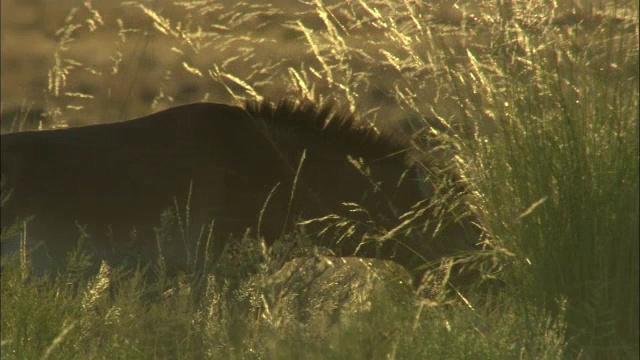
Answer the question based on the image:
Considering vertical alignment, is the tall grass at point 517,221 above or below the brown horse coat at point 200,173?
above

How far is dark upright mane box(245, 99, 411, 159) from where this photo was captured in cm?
370

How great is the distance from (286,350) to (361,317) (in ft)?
0.59

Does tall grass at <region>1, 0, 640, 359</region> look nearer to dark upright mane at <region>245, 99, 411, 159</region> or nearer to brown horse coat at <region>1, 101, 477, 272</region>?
dark upright mane at <region>245, 99, 411, 159</region>

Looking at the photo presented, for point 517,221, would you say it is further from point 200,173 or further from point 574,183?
point 200,173

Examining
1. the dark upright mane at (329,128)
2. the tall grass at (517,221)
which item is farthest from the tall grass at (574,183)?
the dark upright mane at (329,128)

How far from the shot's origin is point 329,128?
12.7 ft

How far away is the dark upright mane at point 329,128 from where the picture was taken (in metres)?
3.70

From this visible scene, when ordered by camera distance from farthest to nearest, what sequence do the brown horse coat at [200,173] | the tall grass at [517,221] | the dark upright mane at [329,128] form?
the brown horse coat at [200,173]
the dark upright mane at [329,128]
the tall grass at [517,221]

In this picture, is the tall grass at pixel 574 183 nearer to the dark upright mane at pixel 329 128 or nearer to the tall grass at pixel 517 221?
the tall grass at pixel 517 221

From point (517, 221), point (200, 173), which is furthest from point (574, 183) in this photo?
point (200, 173)

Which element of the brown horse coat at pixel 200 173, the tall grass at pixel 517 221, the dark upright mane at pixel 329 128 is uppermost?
the tall grass at pixel 517 221

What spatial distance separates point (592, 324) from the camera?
7.58 ft

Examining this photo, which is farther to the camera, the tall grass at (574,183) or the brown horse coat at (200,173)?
the brown horse coat at (200,173)

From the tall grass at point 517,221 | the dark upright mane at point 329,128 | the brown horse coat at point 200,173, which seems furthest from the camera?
the brown horse coat at point 200,173
